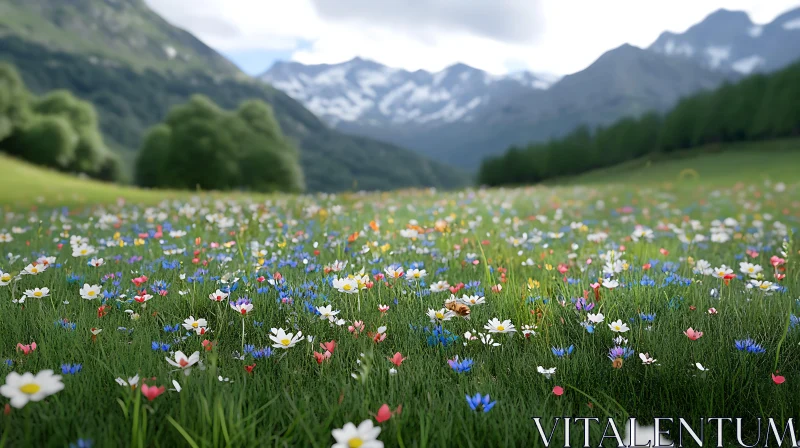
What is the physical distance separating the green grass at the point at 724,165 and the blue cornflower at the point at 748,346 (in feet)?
94.9

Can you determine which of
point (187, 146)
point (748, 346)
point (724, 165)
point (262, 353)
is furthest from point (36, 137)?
point (724, 165)

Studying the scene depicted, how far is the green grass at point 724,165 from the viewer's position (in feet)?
107

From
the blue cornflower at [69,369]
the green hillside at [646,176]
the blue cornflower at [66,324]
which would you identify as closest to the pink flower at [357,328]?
the blue cornflower at [69,369]

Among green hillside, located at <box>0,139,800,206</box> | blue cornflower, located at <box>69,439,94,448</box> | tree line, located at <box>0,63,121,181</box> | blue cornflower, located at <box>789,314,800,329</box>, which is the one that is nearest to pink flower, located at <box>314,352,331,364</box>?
blue cornflower, located at <box>69,439,94,448</box>

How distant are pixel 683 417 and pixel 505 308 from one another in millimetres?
1208

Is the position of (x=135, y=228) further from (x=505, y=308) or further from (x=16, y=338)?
(x=505, y=308)

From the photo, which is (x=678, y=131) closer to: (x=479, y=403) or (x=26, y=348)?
(x=479, y=403)

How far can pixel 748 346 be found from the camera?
7.92 ft

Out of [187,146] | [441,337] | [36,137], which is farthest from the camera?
[36,137]

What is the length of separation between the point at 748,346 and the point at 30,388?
3079mm

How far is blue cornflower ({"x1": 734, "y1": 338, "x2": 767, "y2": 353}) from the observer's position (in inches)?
93.0

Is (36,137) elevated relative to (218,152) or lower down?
elevated

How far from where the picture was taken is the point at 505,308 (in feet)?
10.0

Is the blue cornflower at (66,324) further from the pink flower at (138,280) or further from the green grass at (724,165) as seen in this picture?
the green grass at (724,165)
